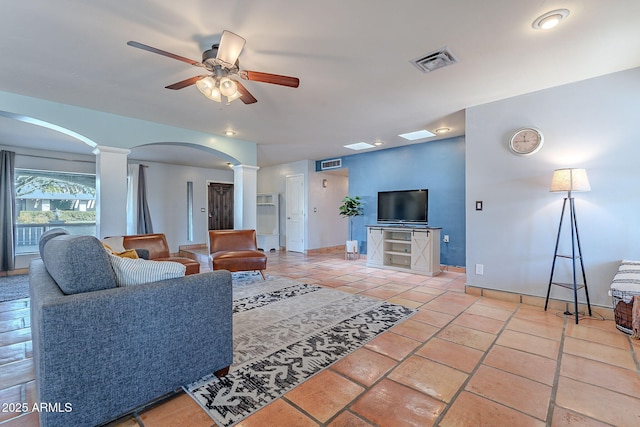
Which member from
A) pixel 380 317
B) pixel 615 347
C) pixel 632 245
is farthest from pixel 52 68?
pixel 632 245

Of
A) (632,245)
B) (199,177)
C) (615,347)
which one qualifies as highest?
(199,177)

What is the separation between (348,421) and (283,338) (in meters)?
1.02

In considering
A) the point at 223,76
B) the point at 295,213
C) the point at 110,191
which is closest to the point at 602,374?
the point at 223,76

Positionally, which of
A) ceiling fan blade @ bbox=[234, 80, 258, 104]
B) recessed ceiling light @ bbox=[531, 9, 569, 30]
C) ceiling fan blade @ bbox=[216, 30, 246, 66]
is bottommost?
ceiling fan blade @ bbox=[234, 80, 258, 104]

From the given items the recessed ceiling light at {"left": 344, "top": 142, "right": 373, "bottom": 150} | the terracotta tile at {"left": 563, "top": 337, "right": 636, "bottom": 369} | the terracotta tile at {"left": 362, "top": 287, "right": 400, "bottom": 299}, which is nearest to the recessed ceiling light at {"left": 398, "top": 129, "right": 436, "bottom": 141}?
the recessed ceiling light at {"left": 344, "top": 142, "right": 373, "bottom": 150}

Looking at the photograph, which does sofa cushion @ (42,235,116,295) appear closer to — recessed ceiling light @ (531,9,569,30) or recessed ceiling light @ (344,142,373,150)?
recessed ceiling light @ (531,9,569,30)

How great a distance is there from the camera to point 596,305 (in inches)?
113

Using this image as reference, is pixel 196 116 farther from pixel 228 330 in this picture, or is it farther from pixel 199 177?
pixel 199 177

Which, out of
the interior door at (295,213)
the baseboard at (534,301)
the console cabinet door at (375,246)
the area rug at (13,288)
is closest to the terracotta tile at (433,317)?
the baseboard at (534,301)

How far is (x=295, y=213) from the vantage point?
7609mm

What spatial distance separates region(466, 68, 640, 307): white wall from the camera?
2.75 meters

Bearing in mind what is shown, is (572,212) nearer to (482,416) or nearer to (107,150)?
(482,416)

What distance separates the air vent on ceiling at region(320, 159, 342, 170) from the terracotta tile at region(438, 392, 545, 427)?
5801 millimetres

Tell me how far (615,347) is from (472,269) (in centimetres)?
153
